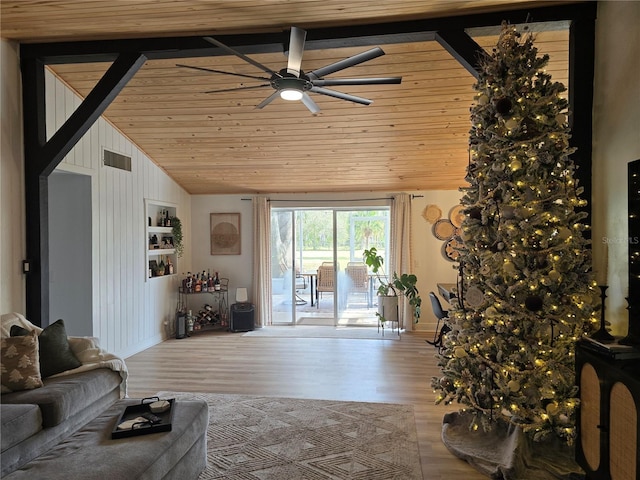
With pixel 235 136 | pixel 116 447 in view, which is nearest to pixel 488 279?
pixel 116 447

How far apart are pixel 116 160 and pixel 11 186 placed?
1.58 m

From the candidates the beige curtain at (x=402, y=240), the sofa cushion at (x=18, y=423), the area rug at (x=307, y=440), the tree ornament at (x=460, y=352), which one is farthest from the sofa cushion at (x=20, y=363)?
the beige curtain at (x=402, y=240)

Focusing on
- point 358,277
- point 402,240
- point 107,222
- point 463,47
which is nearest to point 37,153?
point 107,222

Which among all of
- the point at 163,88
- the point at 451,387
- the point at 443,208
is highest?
the point at 163,88

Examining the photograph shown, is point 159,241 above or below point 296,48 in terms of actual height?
below

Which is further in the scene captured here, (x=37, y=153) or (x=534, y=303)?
(x=37, y=153)

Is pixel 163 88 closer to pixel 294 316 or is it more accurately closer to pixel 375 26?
pixel 375 26

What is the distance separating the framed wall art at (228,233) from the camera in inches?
278

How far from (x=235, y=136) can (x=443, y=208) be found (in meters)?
3.52

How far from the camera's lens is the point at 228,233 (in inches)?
278

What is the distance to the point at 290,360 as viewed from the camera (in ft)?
16.4

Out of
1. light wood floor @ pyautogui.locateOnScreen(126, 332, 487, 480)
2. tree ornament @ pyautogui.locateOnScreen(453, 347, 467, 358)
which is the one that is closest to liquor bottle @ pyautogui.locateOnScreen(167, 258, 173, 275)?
light wood floor @ pyautogui.locateOnScreen(126, 332, 487, 480)

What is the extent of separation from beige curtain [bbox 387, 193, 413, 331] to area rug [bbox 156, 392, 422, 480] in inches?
121

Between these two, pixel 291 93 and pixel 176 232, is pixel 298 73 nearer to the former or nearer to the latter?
pixel 291 93
